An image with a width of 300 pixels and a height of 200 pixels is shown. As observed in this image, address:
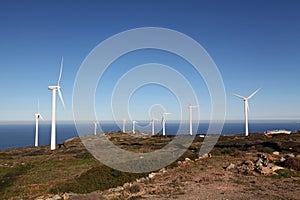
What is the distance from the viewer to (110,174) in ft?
81.5

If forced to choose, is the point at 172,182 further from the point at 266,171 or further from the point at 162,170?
the point at 266,171

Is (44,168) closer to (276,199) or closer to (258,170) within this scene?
(258,170)

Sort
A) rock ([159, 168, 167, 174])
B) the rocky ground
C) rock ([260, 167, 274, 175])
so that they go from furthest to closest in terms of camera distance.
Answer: rock ([159, 168, 167, 174])
rock ([260, 167, 274, 175])
the rocky ground

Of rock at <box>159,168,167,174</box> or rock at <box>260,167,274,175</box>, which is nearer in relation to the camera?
rock at <box>260,167,274,175</box>

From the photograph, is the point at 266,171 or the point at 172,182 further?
the point at 266,171

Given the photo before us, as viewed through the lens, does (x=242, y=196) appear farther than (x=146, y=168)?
No

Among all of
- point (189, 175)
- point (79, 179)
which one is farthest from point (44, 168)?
point (189, 175)

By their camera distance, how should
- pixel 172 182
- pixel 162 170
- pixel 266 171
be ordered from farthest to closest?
pixel 162 170, pixel 266 171, pixel 172 182

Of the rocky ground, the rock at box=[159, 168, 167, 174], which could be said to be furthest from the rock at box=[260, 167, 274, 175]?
the rock at box=[159, 168, 167, 174]

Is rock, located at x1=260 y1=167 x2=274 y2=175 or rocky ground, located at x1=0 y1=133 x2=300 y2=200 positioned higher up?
rock, located at x1=260 y1=167 x2=274 y2=175

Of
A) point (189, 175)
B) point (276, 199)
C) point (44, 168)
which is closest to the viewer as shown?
point (276, 199)

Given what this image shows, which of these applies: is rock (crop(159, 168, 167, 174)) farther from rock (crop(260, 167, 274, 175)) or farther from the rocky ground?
rock (crop(260, 167, 274, 175))

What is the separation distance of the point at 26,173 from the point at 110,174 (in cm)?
1089

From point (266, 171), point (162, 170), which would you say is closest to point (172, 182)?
point (162, 170)
